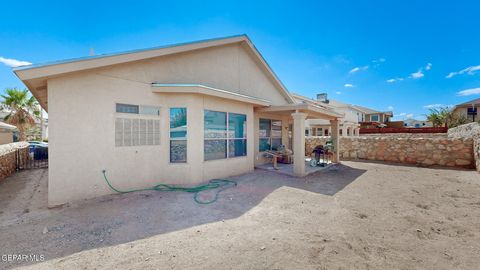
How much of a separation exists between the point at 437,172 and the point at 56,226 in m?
14.0

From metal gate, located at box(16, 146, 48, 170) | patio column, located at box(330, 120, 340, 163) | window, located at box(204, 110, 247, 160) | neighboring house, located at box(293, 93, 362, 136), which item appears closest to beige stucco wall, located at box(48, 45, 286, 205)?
window, located at box(204, 110, 247, 160)

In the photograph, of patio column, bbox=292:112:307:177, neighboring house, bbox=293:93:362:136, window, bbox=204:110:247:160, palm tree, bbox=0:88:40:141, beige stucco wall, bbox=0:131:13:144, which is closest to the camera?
window, bbox=204:110:247:160

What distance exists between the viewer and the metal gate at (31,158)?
10609 millimetres

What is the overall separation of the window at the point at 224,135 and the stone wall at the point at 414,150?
9.15m

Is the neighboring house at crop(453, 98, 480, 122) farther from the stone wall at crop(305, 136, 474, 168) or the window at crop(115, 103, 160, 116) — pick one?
the window at crop(115, 103, 160, 116)

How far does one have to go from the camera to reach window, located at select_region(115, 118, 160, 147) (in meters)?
5.59

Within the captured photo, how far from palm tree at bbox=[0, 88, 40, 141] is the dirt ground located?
1493cm

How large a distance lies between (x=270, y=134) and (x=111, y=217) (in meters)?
8.19

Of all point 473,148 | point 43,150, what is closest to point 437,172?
point 473,148

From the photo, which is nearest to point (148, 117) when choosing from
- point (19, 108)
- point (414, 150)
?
point (414, 150)

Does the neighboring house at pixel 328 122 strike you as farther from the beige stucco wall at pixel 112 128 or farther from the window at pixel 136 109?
the window at pixel 136 109

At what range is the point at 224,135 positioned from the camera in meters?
7.64

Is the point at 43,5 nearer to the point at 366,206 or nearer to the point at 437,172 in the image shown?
the point at 366,206

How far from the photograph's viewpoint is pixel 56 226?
3.79 metres
